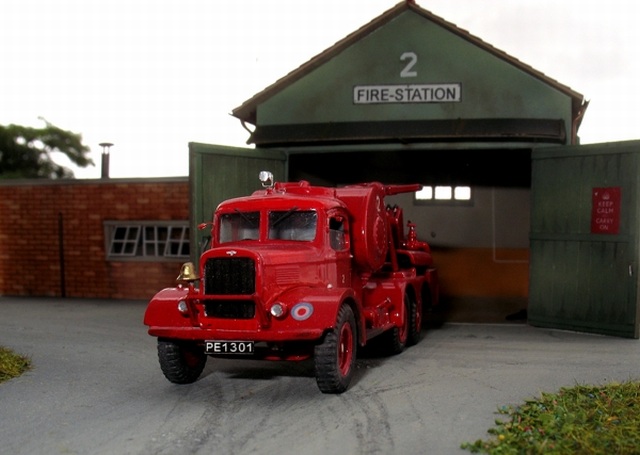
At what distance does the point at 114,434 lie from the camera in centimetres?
671

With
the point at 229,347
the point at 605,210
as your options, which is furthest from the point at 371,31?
the point at 229,347

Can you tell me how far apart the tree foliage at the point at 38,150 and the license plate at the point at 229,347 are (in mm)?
27965

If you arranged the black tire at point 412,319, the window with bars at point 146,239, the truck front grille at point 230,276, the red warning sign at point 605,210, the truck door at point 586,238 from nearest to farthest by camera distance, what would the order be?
the truck front grille at point 230,276 < the black tire at point 412,319 < the truck door at point 586,238 < the red warning sign at point 605,210 < the window with bars at point 146,239

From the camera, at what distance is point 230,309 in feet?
26.3

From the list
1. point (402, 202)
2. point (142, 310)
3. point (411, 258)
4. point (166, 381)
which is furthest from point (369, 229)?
point (402, 202)

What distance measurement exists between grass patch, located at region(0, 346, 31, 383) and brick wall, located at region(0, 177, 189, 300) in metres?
7.72

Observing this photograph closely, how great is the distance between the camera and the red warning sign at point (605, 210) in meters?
12.4

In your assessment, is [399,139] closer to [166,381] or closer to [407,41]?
[407,41]

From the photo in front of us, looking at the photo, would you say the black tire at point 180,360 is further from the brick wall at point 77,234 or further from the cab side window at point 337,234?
the brick wall at point 77,234

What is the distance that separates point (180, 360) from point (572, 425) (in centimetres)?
438

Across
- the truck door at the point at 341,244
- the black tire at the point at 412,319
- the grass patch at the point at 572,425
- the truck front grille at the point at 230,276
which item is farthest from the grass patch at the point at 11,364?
the grass patch at the point at 572,425

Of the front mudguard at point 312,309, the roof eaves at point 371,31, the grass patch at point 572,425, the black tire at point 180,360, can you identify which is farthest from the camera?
the roof eaves at point 371,31

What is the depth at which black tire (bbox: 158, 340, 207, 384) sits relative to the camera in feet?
27.7

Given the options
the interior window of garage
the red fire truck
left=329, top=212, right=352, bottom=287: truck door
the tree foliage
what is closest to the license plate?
the red fire truck
